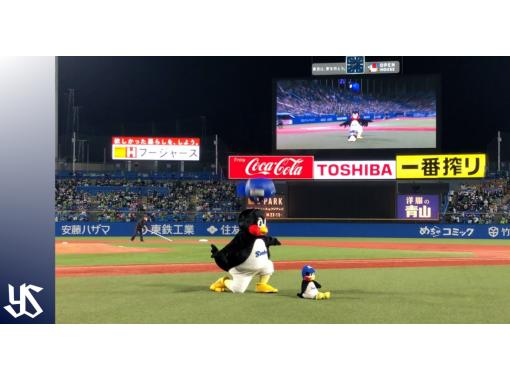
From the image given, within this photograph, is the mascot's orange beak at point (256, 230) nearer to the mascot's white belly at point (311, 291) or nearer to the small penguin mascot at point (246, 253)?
the small penguin mascot at point (246, 253)

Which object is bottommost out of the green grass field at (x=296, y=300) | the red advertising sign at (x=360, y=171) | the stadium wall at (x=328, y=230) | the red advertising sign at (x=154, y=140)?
the stadium wall at (x=328, y=230)

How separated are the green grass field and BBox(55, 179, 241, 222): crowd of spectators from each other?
78.8 feet

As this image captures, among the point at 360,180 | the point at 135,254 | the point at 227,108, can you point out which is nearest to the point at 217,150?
the point at 227,108

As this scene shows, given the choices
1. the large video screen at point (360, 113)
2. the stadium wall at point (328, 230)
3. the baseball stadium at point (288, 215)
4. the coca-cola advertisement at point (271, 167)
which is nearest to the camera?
the baseball stadium at point (288, 215)

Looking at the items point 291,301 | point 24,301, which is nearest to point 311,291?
point 291,301

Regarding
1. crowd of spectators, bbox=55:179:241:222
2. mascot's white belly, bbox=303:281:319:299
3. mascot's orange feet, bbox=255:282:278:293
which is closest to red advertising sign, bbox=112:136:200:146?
crowd of spectators, bbox=55:179:241:222

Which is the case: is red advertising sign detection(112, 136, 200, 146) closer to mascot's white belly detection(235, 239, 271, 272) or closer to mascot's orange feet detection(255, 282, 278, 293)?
mascot's orange feet detection(255, 282, 278, 293)

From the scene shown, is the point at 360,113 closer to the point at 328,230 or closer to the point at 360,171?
the point at 360,171

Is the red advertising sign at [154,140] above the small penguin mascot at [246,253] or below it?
above

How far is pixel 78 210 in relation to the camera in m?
38.0

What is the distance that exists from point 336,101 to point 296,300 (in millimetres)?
26021

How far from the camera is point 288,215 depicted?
34.3 meters

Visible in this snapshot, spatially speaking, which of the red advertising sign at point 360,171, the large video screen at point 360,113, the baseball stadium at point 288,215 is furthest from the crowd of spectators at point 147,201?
the large video screen at point 360,113

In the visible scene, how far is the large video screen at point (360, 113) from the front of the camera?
109 ft
